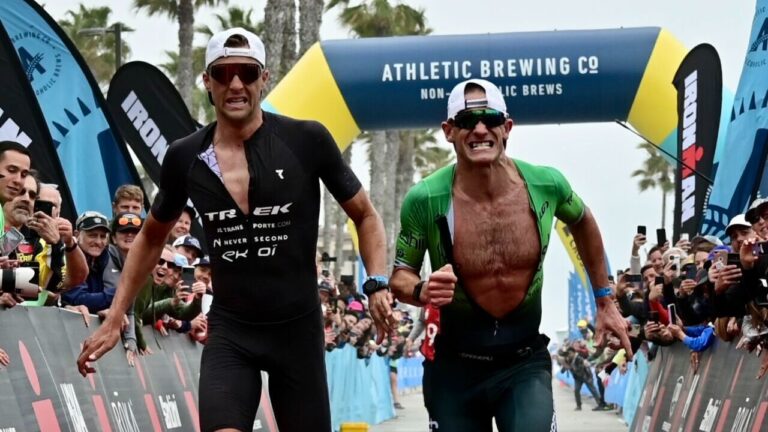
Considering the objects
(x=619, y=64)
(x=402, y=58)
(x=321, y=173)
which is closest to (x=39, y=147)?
(x=321, y=173)

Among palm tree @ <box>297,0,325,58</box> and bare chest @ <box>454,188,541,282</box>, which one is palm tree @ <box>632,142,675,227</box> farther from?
bare chest @ <box>454,188,541,282</box>

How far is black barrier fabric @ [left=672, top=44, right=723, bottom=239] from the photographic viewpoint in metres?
17.3

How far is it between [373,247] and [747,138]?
902 centimetres

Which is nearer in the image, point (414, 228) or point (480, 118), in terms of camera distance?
point (480, 118)

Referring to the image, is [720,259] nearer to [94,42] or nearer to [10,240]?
[10,240]

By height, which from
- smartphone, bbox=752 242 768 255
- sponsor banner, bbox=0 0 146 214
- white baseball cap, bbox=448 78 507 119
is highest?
sponsor banner, bbox=0 0 146 214

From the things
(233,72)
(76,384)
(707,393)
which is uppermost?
(233,72)

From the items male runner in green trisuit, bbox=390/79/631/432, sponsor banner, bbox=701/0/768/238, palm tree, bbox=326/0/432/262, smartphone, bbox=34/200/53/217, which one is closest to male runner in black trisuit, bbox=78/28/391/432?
male runner in green trisuit, bbox=390/79/631/432

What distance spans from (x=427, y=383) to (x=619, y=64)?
1407 centimetres

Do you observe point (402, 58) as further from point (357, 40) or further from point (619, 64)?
point (619, 64)

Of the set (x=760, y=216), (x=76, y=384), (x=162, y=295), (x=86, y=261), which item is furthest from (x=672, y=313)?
(x=76, y=384)

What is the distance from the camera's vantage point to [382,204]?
4616cm

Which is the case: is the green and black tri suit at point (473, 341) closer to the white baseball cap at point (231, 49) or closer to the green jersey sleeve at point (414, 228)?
the green jersey sleeve at point (414, 228)

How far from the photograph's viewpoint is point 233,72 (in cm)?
612
